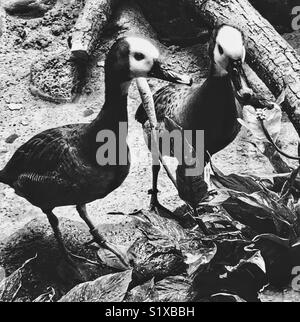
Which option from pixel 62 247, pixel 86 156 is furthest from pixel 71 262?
pixel 86 156

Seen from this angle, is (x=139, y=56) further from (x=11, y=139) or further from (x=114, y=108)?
(x=11, y=139)

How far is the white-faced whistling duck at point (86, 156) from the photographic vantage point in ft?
7.16

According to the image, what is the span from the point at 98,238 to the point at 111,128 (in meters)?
0.35

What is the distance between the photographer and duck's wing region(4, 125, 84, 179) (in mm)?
2197

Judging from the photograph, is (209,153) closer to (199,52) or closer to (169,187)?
(169,187)

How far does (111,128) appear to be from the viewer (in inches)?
86.4

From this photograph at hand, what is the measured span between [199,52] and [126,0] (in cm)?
41

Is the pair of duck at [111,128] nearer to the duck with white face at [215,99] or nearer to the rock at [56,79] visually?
the duck with white face at [215,99]

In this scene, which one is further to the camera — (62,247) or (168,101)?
(168,101)

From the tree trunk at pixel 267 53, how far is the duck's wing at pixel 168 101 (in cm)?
37
